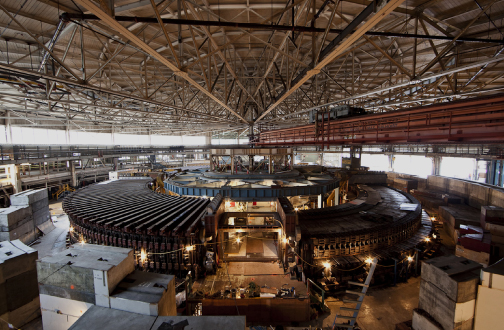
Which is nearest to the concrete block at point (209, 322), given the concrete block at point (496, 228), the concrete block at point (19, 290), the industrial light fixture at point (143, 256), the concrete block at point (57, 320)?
the concrete block at point (57, 320)

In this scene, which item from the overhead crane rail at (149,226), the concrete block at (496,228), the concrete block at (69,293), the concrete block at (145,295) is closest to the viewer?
the concrete block at (145,295)

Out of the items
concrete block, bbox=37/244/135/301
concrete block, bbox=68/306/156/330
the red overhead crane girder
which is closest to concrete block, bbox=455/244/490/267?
the red overhead crane girder

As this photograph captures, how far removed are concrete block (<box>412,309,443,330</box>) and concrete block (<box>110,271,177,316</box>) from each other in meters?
7.04

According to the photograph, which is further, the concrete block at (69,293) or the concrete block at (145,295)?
the concrete block at (69,293)

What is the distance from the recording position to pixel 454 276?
5520 millimetres

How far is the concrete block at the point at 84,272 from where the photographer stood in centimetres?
419

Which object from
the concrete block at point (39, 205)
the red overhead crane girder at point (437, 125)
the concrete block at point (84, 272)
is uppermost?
the red overhead crane girder at point (437, 125)

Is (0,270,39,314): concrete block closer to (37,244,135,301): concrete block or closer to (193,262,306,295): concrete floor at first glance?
(37,244,135,301): concrete block

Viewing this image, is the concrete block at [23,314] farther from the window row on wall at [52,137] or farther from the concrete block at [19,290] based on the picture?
the window row on wall at [52,137]

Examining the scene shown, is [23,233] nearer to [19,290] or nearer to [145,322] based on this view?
[19,290]

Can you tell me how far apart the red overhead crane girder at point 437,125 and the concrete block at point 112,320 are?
1032cm

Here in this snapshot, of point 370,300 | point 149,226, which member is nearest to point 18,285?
point 149,226

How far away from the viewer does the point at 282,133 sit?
849 inches

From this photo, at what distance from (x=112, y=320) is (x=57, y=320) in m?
2.16
